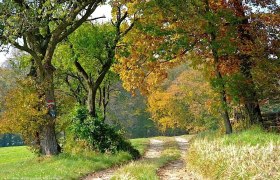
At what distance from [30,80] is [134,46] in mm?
7924

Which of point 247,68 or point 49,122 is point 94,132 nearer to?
point 49,122

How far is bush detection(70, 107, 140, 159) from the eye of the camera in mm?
24266

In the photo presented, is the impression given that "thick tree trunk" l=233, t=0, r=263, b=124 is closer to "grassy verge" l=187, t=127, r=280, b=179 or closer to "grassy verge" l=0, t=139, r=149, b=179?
"grassy verge" l=0, t=139, r=149, b=179

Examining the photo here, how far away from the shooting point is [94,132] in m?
24.5

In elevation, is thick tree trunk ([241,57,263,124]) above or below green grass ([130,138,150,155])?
above

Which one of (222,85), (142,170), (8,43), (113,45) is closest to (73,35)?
(113,45)

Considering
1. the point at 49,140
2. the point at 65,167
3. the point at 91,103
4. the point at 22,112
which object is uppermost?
the point at 91,103

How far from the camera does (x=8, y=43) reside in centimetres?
1864

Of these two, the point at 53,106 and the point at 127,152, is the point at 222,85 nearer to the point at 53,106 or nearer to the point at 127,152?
the point at 127,152

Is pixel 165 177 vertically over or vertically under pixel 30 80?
under

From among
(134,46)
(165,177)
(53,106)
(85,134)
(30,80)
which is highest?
(134,46)

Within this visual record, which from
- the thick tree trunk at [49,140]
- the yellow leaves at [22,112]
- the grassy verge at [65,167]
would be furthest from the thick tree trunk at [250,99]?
the yellow leaves at [22,112]

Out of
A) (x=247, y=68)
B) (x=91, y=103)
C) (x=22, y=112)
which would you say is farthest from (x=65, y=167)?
(x=247, y=68)

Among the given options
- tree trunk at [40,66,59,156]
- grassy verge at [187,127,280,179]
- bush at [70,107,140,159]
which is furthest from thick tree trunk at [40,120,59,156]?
grassy verge at [187,127,280,179]
